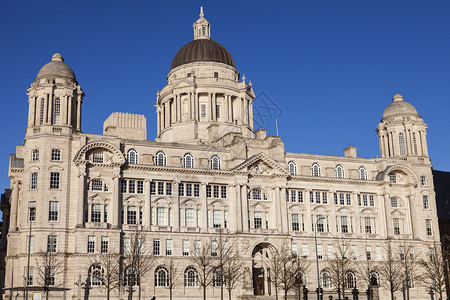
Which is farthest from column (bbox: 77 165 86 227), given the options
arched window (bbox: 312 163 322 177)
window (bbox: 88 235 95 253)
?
arched window (bbox: 312 163 322 177)

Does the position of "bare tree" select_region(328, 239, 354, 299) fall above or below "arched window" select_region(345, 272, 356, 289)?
above

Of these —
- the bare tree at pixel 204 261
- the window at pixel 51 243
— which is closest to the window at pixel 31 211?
the window at pixel 51 243

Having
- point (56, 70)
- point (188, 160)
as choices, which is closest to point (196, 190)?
point (188, 160)

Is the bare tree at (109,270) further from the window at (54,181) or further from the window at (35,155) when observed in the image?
the window at (35,155)

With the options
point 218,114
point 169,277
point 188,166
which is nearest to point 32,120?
point 188,166

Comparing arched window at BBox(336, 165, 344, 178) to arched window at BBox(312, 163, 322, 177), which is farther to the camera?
arched window at BBox(336, 165, 344, 178)

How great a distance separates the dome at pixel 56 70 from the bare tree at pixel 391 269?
52550mm

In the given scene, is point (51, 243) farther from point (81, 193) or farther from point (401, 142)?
point (401, 142)

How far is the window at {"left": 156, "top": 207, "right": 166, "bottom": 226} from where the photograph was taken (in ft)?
280

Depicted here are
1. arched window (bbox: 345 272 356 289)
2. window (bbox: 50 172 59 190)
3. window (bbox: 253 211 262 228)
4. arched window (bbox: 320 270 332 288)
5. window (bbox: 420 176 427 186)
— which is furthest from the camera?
window (bbox: 420 176 427 186)

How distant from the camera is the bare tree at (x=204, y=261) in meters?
81.4

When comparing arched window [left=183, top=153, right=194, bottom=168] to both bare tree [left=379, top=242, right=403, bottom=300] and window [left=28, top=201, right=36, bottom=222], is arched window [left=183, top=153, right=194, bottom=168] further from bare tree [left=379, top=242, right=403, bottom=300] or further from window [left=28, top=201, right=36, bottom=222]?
bare tree [left=379, top=242, right=403, bottom=300]

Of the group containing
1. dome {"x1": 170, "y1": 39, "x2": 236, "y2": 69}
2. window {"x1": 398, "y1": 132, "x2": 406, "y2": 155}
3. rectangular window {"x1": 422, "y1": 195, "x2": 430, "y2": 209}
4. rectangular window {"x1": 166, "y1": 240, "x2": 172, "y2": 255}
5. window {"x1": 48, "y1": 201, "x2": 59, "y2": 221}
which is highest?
dome {"x1": 170, "y1": 39, "x2": 236, "y2": 69}

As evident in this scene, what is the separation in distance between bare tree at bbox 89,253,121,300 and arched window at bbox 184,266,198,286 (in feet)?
32.6
